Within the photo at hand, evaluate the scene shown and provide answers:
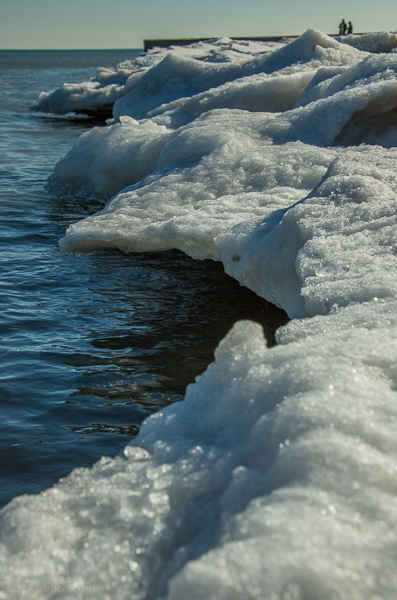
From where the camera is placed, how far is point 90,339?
3922 mm

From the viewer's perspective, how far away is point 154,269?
5.42 m

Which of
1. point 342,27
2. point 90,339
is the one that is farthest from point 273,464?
point 342,27

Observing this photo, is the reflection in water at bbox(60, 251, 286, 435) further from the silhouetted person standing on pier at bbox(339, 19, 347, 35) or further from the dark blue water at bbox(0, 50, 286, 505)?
the silhouetted person standing on pier at bbox(339, 19, 347, 35)

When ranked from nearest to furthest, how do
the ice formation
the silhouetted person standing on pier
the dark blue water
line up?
A: the ice formation, the dark blue water, the silhouetted person standing on pier

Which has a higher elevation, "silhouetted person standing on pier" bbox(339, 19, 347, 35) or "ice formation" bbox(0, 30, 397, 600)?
"silhouetted person standing on pier" bbox(339, 19, 347, 35)

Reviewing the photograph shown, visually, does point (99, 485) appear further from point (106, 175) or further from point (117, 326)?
point (106, 175)

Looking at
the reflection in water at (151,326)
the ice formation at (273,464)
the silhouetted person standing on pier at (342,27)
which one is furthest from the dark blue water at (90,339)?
the silhouetted person standing on pier at (342,27)

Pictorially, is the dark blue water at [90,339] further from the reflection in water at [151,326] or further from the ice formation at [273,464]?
the ice formation at [273,464]

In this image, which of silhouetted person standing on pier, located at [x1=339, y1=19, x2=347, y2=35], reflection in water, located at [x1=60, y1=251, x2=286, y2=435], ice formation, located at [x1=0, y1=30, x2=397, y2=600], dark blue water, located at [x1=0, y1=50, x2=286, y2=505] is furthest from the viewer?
silhouetted person standing on pier, located at [x1=339, y1=19, x2=347, y2=35]

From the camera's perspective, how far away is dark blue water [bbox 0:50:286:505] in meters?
2.84

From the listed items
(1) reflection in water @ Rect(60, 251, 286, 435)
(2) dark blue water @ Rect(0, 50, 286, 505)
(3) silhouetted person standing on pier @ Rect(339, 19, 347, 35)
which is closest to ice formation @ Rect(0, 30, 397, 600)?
(1) reflection in water @ Rect(60, 251, 286, 435)

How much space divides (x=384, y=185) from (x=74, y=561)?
3.07m

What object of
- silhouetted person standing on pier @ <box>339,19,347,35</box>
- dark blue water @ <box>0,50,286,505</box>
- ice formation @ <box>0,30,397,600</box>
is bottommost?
dark blue water @ <box>0,50,286,505</box>

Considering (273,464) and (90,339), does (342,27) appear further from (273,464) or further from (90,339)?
(273,464)
